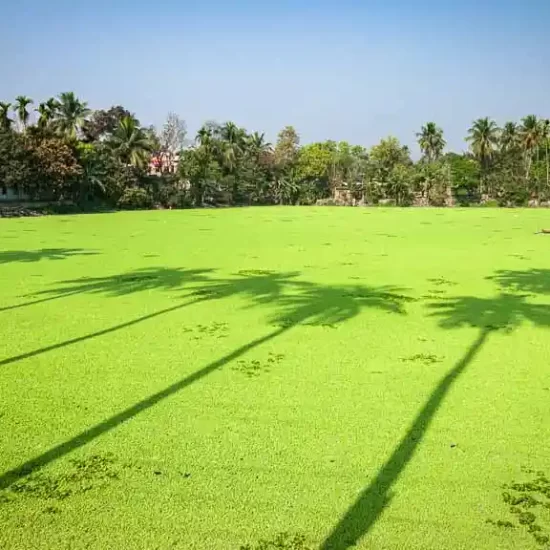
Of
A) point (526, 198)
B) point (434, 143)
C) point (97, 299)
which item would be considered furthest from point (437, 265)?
point (434, 143)

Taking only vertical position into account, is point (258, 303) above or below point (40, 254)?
below

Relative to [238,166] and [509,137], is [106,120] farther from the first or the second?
[509,137]

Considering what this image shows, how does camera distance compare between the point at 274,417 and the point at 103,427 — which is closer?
the point at 103,427

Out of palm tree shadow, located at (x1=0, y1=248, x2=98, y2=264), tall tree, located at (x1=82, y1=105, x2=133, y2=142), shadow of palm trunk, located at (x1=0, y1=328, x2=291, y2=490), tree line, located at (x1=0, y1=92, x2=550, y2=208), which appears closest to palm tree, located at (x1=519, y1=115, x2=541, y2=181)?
tree line, located at (x1=0, y1=92, x2=550, y2=208)

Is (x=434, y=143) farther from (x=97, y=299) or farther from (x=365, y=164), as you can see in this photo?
→ (x=97, y=299)

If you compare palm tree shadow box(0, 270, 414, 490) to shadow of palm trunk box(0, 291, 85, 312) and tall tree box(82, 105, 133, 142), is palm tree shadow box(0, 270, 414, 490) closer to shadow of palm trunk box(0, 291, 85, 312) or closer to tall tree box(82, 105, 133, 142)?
shadow of palm trunk box(0, 291, 85, 312)

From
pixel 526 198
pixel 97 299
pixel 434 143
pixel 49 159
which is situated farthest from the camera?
pixel 434 143

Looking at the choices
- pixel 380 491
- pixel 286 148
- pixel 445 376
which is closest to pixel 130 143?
pixel 286 148
